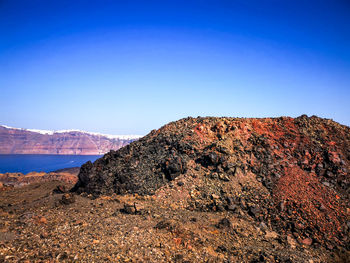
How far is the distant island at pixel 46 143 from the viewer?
175 m

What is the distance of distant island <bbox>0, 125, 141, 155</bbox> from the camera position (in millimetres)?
175250

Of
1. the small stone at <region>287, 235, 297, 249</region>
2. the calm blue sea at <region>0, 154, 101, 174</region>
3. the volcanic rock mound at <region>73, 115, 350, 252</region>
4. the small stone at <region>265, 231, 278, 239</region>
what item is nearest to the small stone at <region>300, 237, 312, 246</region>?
the volcanic rock mound at <region>73, 115, 350, 252</region>

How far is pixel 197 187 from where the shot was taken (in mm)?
11555

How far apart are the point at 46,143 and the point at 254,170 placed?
214379 millimetres

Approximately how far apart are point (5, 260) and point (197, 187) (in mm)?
8496

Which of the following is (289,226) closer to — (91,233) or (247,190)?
(247,190)

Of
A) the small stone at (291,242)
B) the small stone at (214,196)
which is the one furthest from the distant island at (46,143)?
the small stone at (291,242)

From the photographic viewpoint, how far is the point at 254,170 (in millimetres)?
12680

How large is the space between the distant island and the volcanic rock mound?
181 metres

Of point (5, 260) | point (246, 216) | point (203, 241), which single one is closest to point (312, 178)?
point (246, 216)

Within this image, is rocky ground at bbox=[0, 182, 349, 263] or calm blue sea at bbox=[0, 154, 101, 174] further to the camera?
calm blue sea at bbox=[0, 154, 101, 174]

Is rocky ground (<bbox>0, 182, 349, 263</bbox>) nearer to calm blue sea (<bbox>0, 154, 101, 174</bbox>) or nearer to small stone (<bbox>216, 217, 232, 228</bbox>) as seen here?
small stone (<bbox>216, 217, 232, 228</bbox>)

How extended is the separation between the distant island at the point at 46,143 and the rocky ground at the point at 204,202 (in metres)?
181

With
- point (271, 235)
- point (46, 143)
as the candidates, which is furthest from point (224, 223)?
point (46, 143)
